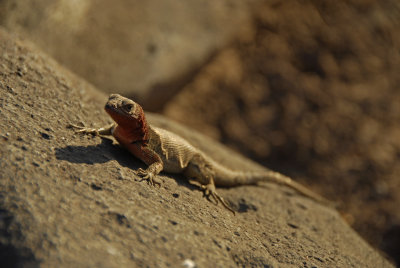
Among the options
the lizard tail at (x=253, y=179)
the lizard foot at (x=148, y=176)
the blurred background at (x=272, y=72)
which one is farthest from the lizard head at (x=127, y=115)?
the blurred background at (x=272, y=72)

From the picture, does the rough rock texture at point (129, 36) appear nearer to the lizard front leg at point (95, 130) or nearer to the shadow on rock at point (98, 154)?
the lizard front leg at point (95, 130)

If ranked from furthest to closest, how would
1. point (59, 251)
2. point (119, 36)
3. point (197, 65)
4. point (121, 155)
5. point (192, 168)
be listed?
point (197, 65), point (119, 36), point (192, 168), point (121, 155), point (59, 251)

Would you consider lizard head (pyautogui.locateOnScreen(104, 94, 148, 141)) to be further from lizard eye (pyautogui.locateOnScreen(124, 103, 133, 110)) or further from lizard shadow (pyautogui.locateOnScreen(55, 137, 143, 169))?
lizard shadow (pyautogui.locateOnScreen(55, 137, 143, 169))

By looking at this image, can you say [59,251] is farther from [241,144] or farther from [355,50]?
[355,50]

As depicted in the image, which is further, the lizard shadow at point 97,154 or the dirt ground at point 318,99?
the dirt ground at point 318,99

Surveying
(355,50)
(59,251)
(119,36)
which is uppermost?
(355,50)

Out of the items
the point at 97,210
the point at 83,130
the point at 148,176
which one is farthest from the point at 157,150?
the point at 97,210

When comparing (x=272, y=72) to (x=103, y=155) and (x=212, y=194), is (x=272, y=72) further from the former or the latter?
(x=103, y=155)

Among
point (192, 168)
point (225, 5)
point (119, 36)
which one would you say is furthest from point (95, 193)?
point (225, 5)
